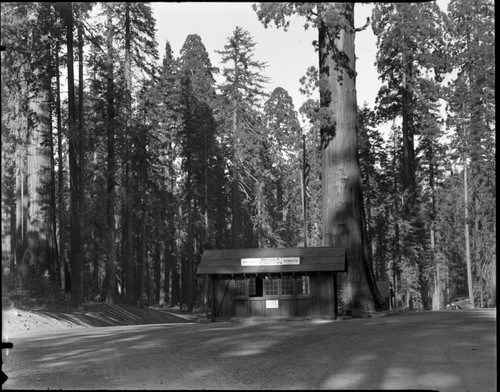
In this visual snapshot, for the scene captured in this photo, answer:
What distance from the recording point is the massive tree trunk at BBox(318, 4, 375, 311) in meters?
24.3

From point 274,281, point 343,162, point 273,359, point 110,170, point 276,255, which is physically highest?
point 110,170

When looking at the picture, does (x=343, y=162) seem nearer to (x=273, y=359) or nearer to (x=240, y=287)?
(x=240, y=287)

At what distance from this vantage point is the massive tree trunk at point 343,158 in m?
24.3

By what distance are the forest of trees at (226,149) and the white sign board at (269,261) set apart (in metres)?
2.23

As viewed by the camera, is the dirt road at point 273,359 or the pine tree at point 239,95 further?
the pine tree at point 239,95

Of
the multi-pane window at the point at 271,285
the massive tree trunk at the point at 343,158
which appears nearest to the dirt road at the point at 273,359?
the multi-pane window at the point at 271,285

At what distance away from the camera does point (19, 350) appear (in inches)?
602

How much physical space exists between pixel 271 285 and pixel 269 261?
1.06 m

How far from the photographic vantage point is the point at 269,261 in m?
23.3

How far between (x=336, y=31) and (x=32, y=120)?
17099 mm

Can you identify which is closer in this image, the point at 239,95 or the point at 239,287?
the point at 239,287

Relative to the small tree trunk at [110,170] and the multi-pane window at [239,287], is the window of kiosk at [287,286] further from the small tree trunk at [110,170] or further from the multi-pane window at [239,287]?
the small tree trunk at [110,170]

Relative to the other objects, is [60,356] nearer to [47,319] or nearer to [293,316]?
[293,316]

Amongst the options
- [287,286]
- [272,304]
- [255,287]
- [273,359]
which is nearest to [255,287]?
[255,287]
